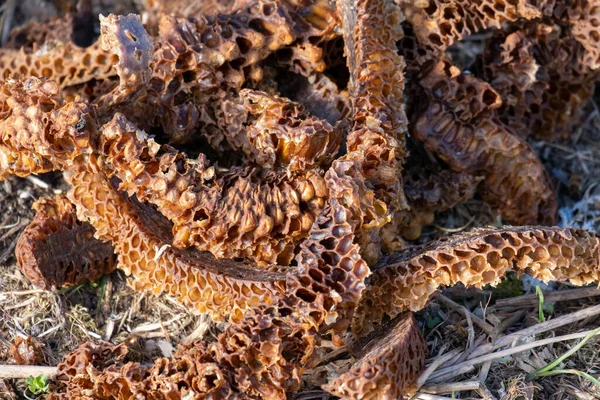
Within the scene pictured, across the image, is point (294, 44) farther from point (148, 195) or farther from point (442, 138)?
point (148, 195)

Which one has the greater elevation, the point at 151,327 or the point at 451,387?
the point at 451,387

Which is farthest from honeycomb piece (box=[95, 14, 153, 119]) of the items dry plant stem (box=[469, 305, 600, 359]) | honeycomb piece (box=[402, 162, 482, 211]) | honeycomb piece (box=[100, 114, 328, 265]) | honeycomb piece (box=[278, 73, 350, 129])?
dry plant stem (box=[469, 305, 600, 359])

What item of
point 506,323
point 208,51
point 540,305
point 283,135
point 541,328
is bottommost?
point 506,323

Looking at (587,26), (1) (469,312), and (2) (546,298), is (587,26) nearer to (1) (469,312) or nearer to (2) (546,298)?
(2) (546,298)

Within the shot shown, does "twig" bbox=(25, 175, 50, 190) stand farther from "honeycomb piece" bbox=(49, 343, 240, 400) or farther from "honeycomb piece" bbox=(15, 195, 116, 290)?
"honeycomb piece" bbox=(49, 343, 240, 400)

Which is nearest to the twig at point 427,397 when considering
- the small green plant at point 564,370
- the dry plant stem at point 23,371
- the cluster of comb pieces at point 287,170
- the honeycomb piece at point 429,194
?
the cluster of comb pieces at point 287,170

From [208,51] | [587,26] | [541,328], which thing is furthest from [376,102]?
[587,26]

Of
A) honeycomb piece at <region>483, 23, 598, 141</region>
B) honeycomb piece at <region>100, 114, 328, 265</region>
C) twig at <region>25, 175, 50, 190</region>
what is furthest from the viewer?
twig at <region>25, 175, 50, 190</region>
